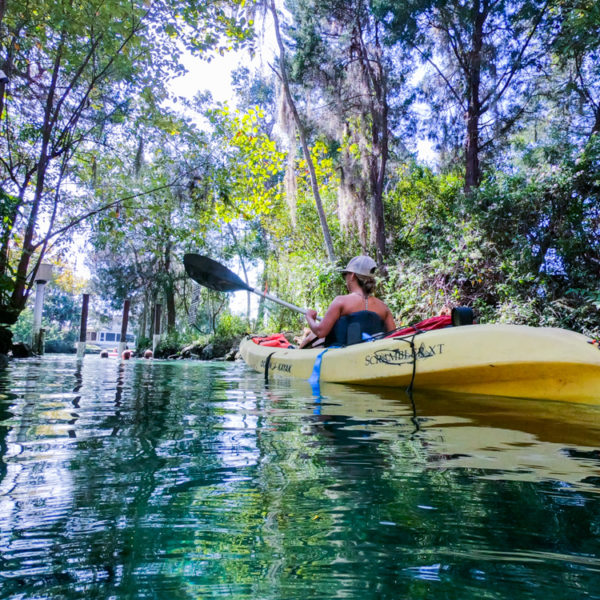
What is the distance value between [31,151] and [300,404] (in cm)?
807

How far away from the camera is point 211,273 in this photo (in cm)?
782

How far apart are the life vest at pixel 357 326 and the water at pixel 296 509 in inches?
104

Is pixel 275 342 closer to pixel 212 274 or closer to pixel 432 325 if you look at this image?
pixel 212 274

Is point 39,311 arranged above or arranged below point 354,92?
below

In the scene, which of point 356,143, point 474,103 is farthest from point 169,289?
point 474,103

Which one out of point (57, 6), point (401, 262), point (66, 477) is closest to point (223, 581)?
point (66, 477)

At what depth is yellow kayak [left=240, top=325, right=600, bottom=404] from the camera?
333 centimetres

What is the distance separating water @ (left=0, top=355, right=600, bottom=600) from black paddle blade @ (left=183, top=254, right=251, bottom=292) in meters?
5.23

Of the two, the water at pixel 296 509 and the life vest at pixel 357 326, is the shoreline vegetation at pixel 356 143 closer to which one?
the life vest at pixel 357 326

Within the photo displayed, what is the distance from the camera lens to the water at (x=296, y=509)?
829mm

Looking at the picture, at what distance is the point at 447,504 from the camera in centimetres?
126

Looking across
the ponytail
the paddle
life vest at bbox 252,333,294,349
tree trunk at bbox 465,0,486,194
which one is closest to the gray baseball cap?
the ponytail

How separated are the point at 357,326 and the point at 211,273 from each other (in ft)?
11.2

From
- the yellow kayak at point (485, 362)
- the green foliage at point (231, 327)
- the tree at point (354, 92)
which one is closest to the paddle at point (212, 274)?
the yellow kayak at point (485, 362)
